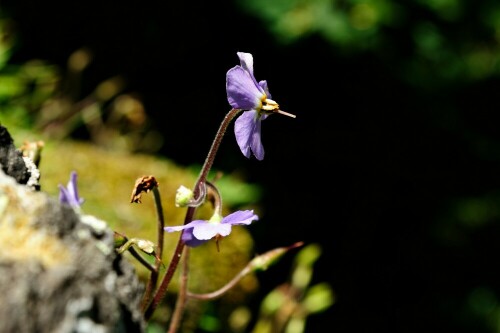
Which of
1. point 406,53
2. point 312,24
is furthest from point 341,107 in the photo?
point 312,24

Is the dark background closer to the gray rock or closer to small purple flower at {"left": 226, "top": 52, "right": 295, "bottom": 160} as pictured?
small purple flower at {"left": 226, "top": 52, "right": 295, "bottom": 160}

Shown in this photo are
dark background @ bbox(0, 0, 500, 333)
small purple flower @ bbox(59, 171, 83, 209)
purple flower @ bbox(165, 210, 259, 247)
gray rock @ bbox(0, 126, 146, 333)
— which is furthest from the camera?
dark background @ bbox(0, 0, 500, 333)

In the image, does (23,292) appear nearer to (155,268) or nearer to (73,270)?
(73,270)

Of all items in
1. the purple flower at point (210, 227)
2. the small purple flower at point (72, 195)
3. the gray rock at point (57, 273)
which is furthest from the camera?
the small purple flower at point (72, 195)

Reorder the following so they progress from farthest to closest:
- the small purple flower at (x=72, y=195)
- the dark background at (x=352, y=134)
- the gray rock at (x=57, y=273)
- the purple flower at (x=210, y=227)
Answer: the dark background at (x=352, y=134), the small purple flower at (x=72, y=195), the purple flower at (x=210, y=227), the gray rock at (x=57, y=273)

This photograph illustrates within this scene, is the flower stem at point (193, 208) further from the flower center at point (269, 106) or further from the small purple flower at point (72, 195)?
the small purple flower at point (72, 195)

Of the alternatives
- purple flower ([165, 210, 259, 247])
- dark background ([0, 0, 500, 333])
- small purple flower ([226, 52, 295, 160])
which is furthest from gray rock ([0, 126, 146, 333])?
dark background ([0, 0, 500, 333])

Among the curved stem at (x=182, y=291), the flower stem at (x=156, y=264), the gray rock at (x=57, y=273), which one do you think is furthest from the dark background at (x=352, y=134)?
the gray rock at (x=57, y=273)
